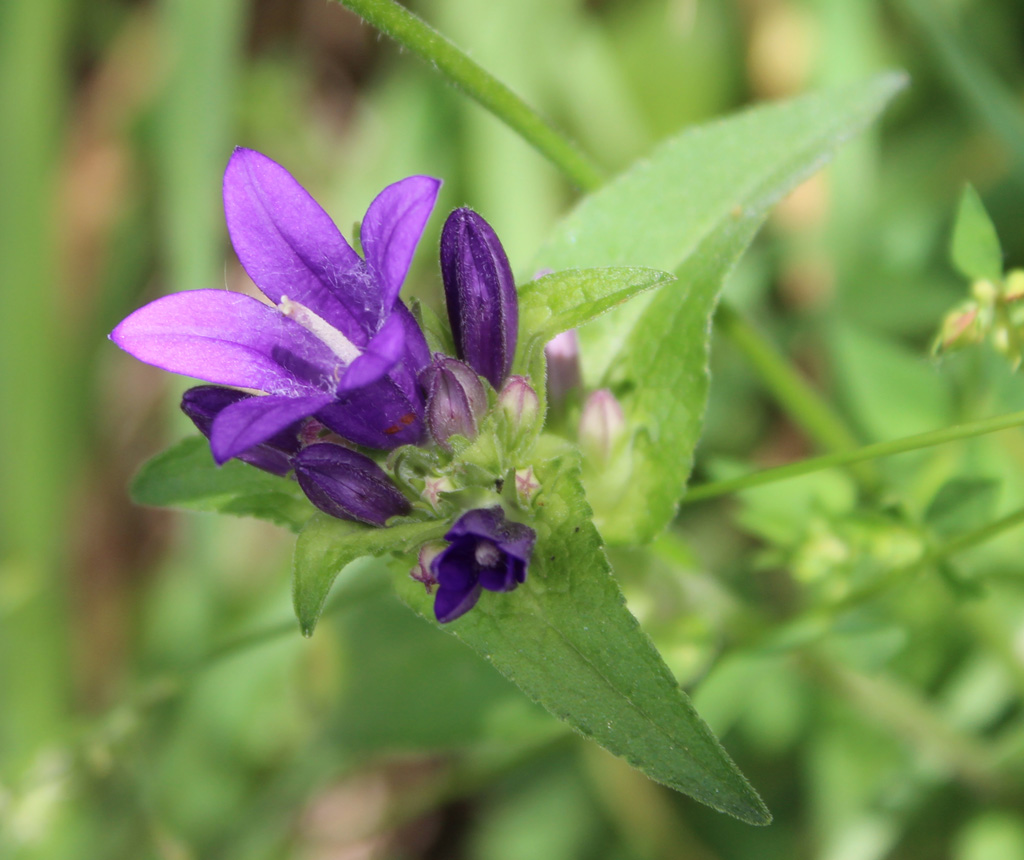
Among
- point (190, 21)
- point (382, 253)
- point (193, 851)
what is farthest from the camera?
point (190, 21)

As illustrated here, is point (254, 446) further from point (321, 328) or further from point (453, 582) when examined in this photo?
point (453, 582)

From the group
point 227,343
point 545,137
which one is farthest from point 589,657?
point 545,137

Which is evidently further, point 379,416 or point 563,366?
point 563,366

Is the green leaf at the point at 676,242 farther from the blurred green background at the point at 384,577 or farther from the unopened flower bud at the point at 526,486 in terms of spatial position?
the unopened flower bud at the point at 526,486

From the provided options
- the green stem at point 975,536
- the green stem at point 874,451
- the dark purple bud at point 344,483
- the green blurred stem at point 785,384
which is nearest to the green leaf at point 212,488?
the dark purple bud at point 344,483

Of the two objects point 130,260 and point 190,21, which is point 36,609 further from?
point 190,21

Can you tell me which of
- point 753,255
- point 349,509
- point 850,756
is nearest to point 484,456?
point 349,509
